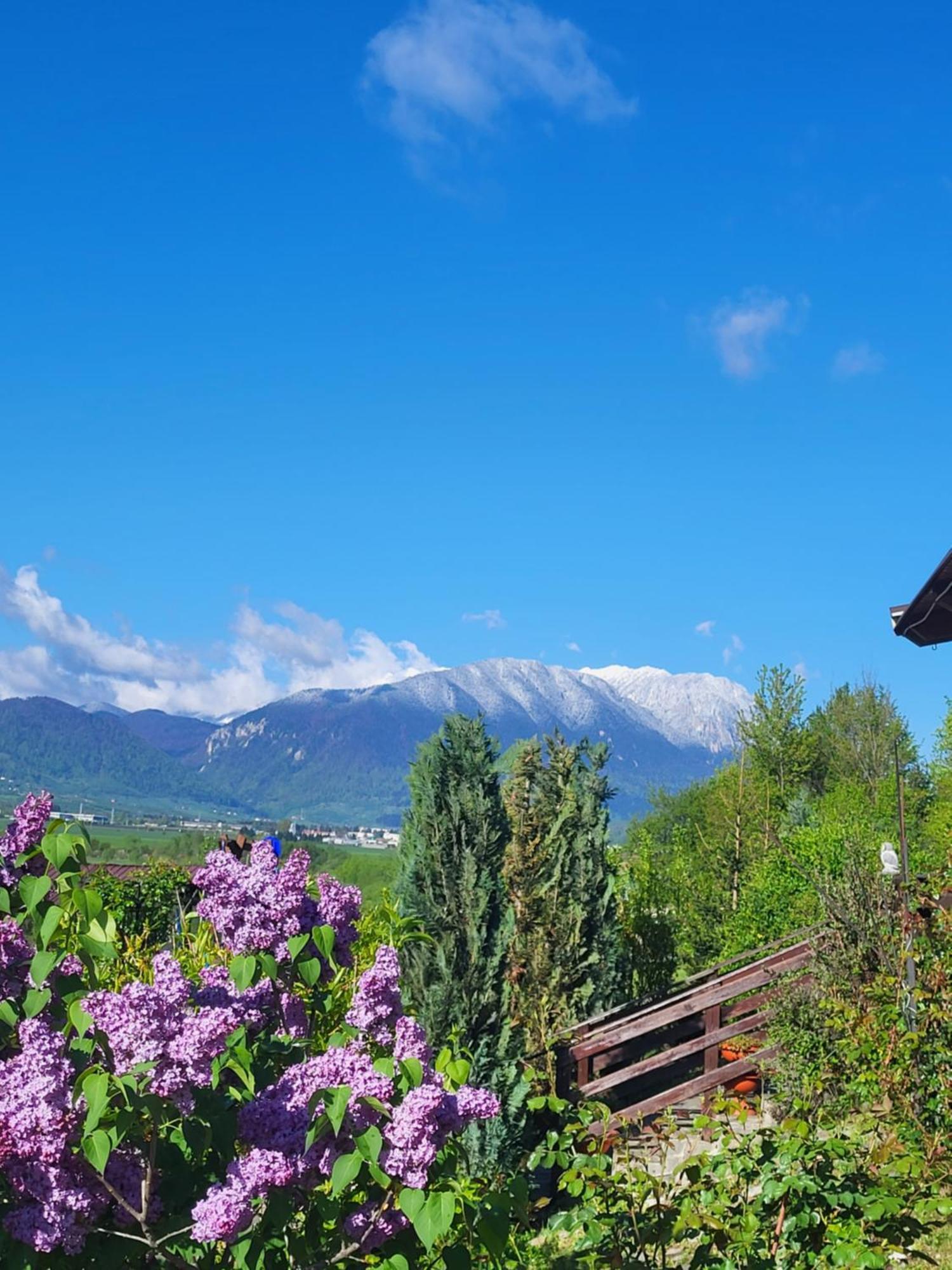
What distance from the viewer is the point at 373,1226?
2.20m

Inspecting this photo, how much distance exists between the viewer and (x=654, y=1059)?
8.92 m

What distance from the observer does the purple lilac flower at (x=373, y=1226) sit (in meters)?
2.20

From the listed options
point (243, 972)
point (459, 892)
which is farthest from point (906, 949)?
point (243, 972)

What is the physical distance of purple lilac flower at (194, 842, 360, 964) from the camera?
2516 mm

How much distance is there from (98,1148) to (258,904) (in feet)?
2.20

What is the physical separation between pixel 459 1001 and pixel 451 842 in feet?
3.23

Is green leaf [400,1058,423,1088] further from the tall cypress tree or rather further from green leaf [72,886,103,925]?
the tall cypress tree

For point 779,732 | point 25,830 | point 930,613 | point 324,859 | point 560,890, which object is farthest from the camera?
point 779,732

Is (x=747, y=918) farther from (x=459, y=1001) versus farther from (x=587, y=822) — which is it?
(x=459, y=1001)

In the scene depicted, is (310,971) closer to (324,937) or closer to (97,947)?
(324,937)

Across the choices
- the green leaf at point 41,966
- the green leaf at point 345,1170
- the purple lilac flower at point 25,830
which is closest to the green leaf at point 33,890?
the green leaf at point 41,966

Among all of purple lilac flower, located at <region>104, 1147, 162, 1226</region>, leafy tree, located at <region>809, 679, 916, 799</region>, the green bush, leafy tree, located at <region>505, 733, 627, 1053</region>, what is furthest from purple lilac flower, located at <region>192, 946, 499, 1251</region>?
leafy tree, located at <region>809, 679, 916, 799</region>

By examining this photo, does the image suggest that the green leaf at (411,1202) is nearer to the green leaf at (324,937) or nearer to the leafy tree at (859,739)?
the green leaf at (324,937)

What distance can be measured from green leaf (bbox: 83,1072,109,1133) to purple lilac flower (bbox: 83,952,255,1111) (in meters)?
0.09
